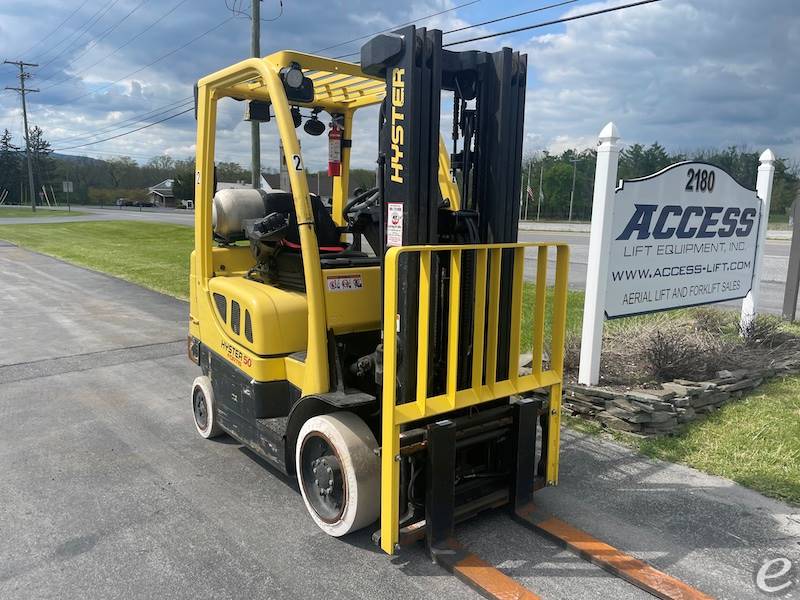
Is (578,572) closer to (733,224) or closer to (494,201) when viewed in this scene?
(494,201)

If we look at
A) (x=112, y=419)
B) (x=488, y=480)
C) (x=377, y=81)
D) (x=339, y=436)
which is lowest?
(x=112, y=419)

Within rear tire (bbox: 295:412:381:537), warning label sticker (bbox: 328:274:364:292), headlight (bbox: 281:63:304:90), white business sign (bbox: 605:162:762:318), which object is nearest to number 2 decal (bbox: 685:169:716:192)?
white business sign (bbox: 605:162:762:318)

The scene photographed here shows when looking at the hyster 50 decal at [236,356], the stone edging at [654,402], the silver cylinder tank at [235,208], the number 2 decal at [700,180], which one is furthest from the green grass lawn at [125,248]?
the number 2 decal at [700,180]

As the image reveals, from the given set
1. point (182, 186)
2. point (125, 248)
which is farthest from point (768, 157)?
point (182, 186)

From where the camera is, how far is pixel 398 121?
3277mm

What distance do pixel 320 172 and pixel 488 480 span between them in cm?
315

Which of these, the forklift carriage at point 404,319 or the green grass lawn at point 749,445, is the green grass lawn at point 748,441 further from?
the forklift carriage at point 404,319

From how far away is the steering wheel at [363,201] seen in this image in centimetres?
390

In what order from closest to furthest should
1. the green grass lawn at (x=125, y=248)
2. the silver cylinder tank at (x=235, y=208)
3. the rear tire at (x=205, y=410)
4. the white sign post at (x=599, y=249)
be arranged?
the silver cylinder tank at (x=235, y=208)
the rear tire at (x=205, y=410)
the white sign post at (x=599, y=249)
the green grass lawn at (x=125, y=248)

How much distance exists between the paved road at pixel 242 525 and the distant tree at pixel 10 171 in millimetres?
102768

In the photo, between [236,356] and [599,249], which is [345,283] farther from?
[599,249]

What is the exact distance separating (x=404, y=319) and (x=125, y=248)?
A: 23.1 metres

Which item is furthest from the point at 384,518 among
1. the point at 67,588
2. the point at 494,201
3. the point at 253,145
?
the point at 253,145

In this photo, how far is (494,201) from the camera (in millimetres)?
3588
